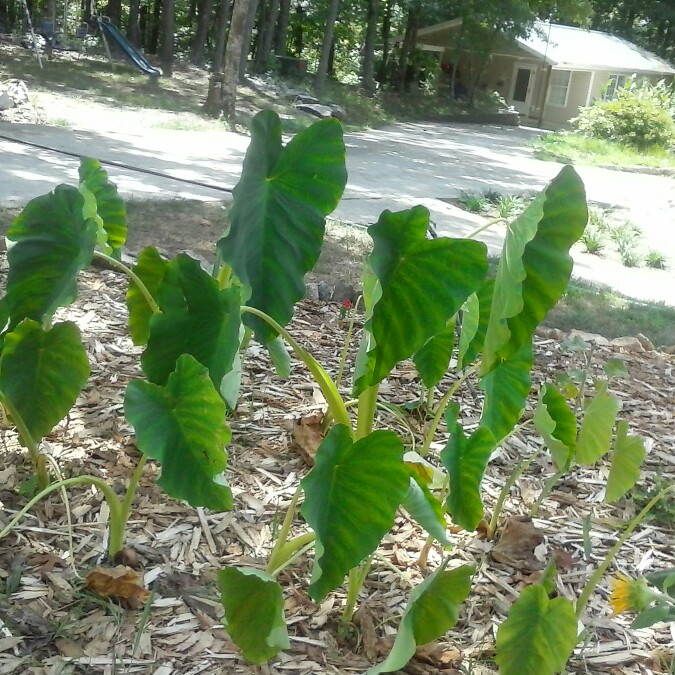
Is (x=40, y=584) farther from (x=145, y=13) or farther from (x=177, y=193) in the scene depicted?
(x=145, y=13)

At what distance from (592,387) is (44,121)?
27.3 ft

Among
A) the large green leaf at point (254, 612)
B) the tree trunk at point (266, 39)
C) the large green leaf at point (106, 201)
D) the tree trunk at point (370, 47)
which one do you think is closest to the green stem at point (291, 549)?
the large green leaf at point (254, 612)

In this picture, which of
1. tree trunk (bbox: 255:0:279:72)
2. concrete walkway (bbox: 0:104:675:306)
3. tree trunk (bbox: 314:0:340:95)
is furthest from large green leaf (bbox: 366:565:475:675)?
tree trunk (bbox: 255:0:279:72)

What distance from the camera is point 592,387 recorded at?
3.41 m

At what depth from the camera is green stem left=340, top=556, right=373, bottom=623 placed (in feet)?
6.04

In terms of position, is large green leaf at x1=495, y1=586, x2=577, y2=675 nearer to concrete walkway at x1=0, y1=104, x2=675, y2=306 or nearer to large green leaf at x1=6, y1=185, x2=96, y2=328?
large green leaf at x1=6, y1=185, x2=96, y2=328

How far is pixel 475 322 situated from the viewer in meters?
2.12

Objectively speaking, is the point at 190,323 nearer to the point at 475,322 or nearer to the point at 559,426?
the point at 475,322

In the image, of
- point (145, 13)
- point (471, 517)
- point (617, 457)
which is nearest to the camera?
point (471, 517)

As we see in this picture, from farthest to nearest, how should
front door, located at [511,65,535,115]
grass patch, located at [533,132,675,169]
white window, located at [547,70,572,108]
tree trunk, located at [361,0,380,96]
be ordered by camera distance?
front door, located at [511,65,535,115]
white window, located at [547,70,572,108]
tree trunk, located at [361,0,380,96]
grass patch, located at [533,132,675,169]

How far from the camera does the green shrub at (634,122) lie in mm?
19359

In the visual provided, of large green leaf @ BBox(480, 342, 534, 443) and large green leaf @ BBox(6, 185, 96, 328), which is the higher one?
large green leaf @ BBox(6, 185, 96, 328)

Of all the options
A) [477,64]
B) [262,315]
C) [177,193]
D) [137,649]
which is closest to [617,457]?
[262,315]

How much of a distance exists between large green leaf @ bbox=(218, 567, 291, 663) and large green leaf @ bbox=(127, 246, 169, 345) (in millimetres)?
898
